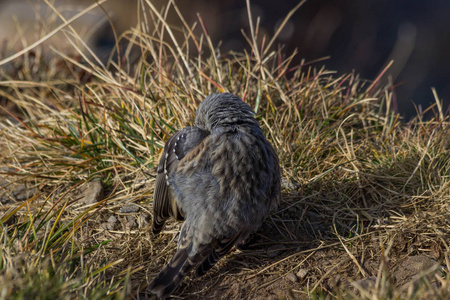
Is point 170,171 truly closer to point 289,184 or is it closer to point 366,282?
point 289,184

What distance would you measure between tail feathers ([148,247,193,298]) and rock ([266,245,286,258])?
0.57m

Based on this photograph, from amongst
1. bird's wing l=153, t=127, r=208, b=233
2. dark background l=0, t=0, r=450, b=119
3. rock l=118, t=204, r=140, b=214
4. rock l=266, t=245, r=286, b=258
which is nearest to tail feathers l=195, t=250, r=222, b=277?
bird's wing l=153, t=127, r=208, b=233

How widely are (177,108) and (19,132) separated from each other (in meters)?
1.43

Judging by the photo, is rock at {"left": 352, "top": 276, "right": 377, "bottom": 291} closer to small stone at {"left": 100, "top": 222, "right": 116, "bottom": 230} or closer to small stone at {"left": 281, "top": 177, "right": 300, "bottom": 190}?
small stone at {"left": 281, "top": 177, "right": 300, "bottom": 190}

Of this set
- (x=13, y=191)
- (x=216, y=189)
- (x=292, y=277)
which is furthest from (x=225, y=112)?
(x=13, y=191)

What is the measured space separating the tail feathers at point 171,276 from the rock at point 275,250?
57 cm

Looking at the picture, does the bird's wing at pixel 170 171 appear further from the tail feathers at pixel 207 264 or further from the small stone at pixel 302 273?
the small stone at pixel 302 273

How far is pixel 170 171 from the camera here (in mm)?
2838

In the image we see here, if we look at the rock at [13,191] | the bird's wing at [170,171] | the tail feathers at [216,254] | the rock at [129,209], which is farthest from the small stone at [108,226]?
the tail feathers at [216,254]

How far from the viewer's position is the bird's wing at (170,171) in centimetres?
280

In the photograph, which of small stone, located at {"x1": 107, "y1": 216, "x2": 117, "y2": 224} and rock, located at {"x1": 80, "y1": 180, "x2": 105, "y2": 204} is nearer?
small stone, located at {"x1": 107, "y1": 216, "x2": 117, "y2": 224}

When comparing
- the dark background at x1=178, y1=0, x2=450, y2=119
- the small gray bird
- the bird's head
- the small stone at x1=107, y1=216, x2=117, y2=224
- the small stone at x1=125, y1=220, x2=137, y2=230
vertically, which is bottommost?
the dark background at x1=178, y1=0, x2=450, y2=119

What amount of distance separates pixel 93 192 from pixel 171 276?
1165 millimetres

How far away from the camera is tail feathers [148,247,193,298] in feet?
8.08
